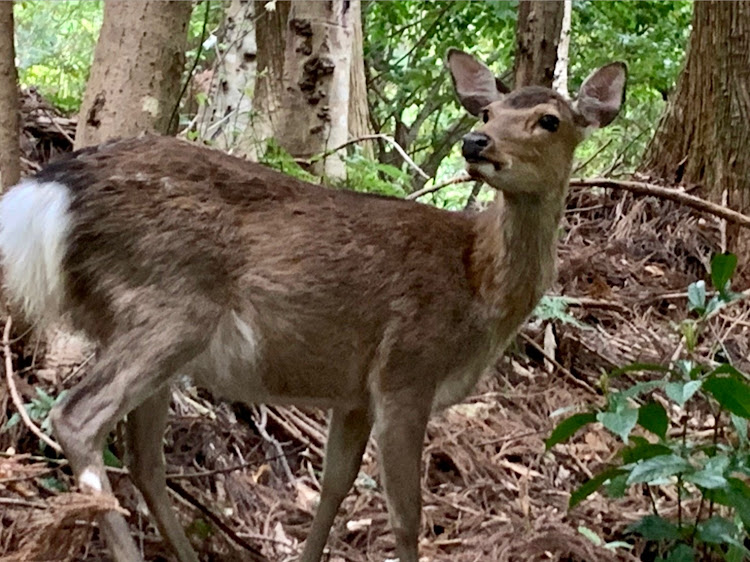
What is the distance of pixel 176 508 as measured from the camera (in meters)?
4.54

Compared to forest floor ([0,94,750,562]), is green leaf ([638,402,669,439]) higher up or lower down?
higher up

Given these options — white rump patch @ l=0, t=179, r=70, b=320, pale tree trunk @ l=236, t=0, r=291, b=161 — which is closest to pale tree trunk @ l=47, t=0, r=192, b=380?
white rump patch @ l=0, t=179, r=70, b=320

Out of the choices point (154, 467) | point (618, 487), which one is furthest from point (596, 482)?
point (154, 467)

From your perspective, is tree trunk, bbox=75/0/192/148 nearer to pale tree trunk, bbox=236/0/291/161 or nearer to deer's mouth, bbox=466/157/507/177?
pale tree trunk, bbox=236/0/291/161

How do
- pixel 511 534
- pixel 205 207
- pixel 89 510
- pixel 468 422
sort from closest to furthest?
pixel 89 510
pixel 205 207
pixel 511 534
pixel 468 422

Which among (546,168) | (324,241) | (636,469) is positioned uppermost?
(546,168)

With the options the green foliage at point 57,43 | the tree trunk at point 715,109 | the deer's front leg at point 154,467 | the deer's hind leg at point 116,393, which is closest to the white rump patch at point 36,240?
the deer's hind leg at point 116,393

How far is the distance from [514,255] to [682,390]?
1052mm

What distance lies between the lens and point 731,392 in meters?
3.60

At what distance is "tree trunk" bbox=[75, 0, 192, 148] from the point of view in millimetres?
4910

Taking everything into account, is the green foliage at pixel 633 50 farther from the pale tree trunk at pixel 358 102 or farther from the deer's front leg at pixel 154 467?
the deer's front leg at pixel 154 467

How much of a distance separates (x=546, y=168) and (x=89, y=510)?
2165mm

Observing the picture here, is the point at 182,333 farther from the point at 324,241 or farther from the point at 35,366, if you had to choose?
the point at 35,366

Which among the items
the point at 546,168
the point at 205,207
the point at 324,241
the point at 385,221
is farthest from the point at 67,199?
the point at 546,168
